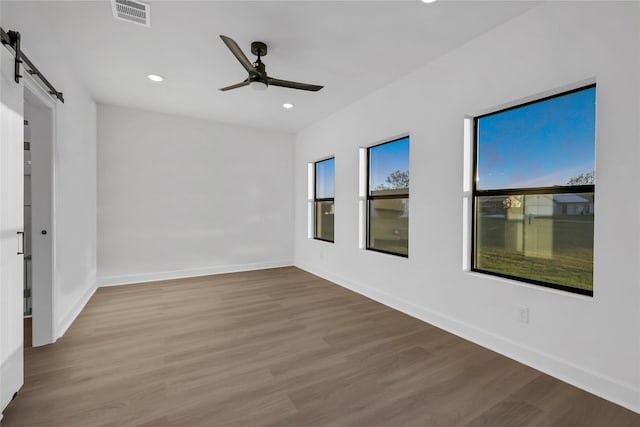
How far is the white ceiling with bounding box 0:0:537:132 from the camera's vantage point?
7.51ft

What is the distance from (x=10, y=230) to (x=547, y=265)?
3879 mm

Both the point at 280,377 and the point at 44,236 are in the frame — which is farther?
the point at 44,236

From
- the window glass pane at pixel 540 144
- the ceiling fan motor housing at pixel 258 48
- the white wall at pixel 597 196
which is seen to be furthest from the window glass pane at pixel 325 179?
the window glass pane at pixel 540 144

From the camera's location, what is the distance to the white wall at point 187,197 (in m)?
4.64

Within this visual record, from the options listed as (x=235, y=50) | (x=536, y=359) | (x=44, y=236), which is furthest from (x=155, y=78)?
(x=536, y=359)

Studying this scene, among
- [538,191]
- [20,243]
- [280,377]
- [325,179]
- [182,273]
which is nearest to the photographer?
[20,243]

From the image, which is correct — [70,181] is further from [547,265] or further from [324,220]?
[547,265]

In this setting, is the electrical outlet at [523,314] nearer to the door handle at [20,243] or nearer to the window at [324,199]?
the window at [324,199]

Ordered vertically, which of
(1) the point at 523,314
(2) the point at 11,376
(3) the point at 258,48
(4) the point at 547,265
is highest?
(3) the point at 258,48

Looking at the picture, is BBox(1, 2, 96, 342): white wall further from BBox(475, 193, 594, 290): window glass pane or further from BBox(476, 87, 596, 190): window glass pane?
BBox(475, 193, 594, 290): window glass pane

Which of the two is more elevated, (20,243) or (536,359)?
(20,243)

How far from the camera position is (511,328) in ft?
8.03

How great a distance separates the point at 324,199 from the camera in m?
5.38

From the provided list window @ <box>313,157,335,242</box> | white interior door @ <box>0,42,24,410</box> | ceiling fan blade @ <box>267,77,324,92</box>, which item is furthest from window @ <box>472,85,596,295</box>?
white interior door @ <box>0,42,24,410</box>
